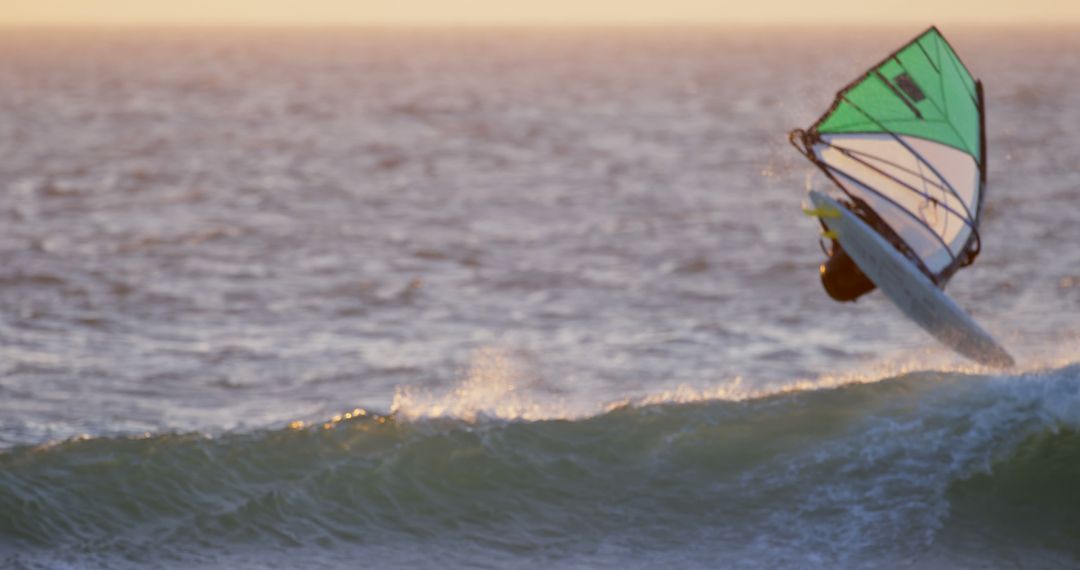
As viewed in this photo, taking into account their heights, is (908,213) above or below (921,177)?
below

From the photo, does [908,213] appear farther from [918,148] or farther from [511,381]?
[511,381]

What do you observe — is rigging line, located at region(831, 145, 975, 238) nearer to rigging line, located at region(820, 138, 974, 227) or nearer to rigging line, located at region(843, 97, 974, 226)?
rigging line, located at region(820, 138, 974, 227)

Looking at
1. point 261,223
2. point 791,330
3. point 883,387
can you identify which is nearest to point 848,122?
point 883,387

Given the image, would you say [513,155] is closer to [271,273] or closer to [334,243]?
[334,243]

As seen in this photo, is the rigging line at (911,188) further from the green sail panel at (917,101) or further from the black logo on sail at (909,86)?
the black logo on sail at (909,86)

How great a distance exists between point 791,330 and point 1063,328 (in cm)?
355

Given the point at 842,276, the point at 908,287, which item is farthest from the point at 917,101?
the point at 842,276

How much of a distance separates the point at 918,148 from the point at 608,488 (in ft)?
15.3

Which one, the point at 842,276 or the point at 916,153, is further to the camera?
the point at 916,153

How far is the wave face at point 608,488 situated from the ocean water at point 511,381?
0.12 feet

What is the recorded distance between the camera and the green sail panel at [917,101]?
46.9ft

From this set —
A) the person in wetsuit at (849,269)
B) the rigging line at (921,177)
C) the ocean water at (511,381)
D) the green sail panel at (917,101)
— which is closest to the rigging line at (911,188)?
the rigging line at (921,177)

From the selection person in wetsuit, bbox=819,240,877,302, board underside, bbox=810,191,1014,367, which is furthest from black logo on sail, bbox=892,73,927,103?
person in wetsuit, bbox=819,240,877,302

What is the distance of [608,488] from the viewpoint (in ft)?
43.6
